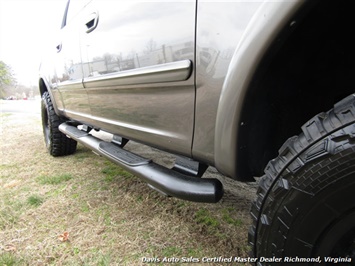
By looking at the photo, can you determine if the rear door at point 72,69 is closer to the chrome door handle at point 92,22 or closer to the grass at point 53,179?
the chrome door handle at point 92,22

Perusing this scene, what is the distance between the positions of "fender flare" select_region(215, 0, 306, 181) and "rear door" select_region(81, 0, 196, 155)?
19 cm

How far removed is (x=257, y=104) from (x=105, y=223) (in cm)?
128

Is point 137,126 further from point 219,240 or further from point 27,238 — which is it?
point 27,238

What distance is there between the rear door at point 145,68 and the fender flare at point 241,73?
19 cm

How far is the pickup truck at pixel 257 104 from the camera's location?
2.37 ft

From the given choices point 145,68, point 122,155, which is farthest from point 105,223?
point 145,68

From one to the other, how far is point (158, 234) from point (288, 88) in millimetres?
1105

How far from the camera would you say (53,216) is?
178 cm

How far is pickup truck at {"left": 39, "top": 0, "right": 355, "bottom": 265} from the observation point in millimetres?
723

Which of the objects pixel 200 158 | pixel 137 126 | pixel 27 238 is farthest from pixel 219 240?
pixel 27 238

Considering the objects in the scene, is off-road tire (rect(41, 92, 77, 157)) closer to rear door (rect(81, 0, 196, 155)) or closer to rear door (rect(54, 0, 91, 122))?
rear door (rect(54, 0, 91, 122))

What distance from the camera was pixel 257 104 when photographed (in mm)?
913

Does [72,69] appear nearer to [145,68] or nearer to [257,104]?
[145,68]

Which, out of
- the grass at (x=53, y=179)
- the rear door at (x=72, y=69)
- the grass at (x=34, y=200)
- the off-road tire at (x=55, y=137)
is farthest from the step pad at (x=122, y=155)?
the off-road tire at (x=55, y=137)
